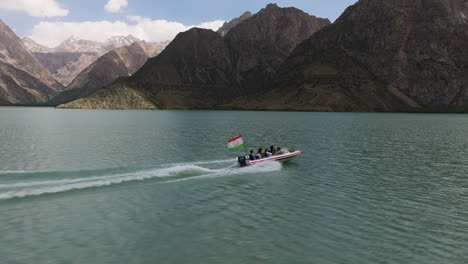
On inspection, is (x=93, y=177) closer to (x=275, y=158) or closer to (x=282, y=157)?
(x=275, y=158)

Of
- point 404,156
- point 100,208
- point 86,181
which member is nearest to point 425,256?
point 100,208

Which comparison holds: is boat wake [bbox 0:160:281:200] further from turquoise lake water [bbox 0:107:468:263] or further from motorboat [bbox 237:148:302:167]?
A: motorboat [bbox 237:148:302:167]

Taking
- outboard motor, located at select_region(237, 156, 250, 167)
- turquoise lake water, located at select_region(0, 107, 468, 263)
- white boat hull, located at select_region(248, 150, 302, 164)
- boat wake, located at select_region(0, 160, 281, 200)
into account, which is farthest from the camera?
white boat hull, located at select_region(248, 150, 302, 164)

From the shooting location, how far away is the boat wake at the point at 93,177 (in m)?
30.3

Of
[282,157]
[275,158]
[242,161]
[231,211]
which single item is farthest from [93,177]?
[282,157]

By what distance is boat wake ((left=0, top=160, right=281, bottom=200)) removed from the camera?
99.6 feet

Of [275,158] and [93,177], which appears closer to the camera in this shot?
[93,177]

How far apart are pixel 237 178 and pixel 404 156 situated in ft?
102

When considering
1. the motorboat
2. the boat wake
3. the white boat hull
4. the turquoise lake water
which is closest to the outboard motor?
the motorboat

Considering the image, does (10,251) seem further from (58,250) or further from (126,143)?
(126,143)

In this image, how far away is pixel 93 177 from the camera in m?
35.4

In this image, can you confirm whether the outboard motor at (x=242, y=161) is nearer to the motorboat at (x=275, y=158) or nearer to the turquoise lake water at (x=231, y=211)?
the motorboat at (x=275, y=158)

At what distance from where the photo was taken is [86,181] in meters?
33.7

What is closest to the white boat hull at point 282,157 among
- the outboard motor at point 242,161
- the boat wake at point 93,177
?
the boat wake at point 93,177
